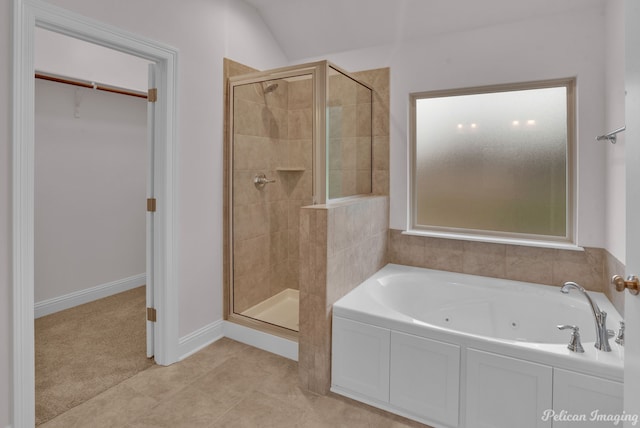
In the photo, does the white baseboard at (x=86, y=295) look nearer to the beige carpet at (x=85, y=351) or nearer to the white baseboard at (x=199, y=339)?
the beige carpet at (x=85, y=351)

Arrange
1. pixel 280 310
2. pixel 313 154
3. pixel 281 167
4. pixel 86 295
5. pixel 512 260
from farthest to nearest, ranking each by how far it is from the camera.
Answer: pixel 86 295
pixel 281 167
pixel 280 310
pixel 512 260
pixel 313 154

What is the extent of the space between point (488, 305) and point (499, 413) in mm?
964

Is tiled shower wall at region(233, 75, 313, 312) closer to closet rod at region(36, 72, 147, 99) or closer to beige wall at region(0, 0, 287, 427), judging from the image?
beige wall at region(0, 0, 287, 427)

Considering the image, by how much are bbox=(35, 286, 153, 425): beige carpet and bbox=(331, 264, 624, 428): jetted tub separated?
4.87 ft

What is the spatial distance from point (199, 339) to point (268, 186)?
1362 millimetres

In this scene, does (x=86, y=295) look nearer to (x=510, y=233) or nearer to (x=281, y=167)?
(x=281, y=167)

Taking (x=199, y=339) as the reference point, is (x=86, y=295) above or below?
above

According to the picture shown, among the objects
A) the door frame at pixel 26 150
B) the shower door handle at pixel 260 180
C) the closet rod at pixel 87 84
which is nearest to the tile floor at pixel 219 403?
the door frame at pixel 26 150

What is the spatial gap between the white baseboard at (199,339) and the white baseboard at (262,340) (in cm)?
7

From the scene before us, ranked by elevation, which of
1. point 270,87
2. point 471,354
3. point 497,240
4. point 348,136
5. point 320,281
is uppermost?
point 270,87

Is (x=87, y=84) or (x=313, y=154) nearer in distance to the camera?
(x=313, y=154)

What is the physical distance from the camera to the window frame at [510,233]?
254 centimetres

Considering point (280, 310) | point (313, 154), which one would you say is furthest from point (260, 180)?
point (280, 310)

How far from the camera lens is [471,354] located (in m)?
1.82
